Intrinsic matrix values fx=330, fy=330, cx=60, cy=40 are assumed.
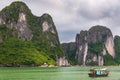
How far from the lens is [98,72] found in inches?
3809

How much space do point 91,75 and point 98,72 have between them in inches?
120

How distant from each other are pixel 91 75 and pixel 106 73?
5415 millimetres

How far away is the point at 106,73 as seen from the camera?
320 feet

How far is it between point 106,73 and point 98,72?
8.50 feet

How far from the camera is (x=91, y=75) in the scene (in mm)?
94812
